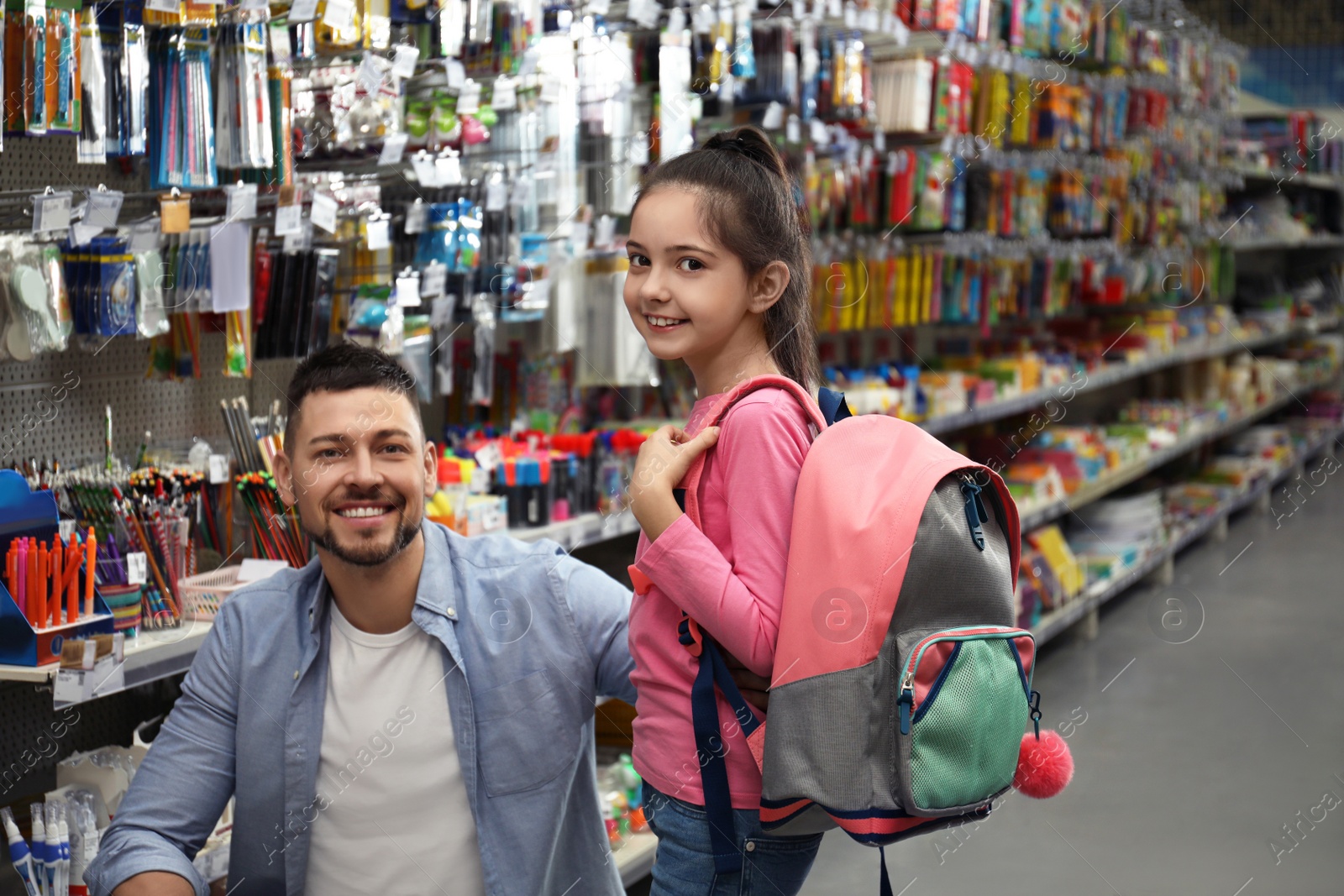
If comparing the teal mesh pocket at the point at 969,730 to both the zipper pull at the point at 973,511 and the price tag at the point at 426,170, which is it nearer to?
the zipper pull at the point at 973,511

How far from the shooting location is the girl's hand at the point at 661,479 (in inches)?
56.7

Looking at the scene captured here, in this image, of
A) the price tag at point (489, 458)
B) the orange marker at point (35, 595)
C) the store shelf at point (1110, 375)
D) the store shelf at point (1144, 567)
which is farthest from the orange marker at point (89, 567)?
the store shelf at point (1144, 567)

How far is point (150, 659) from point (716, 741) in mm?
1265

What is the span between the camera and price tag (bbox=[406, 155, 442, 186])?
9.97 feet

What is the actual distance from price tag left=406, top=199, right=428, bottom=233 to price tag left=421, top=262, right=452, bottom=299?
0.35 feet

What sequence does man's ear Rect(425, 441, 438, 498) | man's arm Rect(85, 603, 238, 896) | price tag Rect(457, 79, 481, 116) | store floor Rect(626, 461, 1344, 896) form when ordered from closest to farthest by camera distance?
1. man's arm Rect(85, 603, 238, 896)
2. man's ear Rect(425, 441, 438, 498)
3. price tag Rect(457, 79, 481, 116)
4. store floor Rect(626, 461, 1344, 896)

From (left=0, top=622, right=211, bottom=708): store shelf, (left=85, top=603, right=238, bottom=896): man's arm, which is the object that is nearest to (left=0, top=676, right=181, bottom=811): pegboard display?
(left=0, top=622, right=211, bottom=708): store shelf

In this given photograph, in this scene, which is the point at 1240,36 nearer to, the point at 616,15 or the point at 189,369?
the point at 616,15

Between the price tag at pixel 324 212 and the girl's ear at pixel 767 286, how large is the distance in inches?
56.1

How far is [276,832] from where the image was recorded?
1856 millimetres

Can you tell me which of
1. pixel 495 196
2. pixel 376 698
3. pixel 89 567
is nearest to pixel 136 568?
pixel 89 567

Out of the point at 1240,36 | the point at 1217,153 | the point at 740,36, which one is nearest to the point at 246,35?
the point at 740,36

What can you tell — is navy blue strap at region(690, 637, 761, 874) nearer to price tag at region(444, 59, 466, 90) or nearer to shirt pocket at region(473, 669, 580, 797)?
shirt pocket at region(473, 669, 580, 797)

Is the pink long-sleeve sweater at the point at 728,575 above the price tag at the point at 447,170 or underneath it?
underneath
